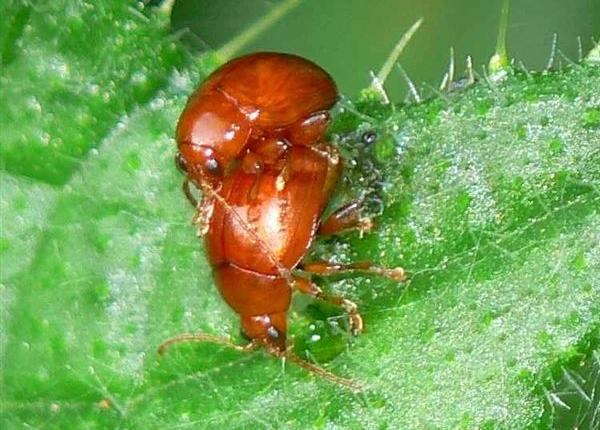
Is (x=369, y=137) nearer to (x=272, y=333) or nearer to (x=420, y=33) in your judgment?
(x=272, y=333)

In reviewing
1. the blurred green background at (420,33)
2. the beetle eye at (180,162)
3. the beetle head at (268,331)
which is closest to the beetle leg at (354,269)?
the beetle head at (268,331)

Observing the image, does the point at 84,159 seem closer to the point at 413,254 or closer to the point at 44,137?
the point at 44,137

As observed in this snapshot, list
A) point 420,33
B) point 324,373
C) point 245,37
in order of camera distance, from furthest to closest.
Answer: point 420,33 → point 245,37 → point 324,373

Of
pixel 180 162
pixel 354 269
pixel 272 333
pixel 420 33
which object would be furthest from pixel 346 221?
pixel 420 33

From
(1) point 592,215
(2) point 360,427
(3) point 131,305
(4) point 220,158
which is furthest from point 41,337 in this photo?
(1) point 592,215

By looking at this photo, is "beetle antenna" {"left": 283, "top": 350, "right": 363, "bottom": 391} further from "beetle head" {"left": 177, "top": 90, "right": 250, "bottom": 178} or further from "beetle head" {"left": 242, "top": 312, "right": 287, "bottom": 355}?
"beetle head" {"left": 177, "top": 90, "right": 250, "bottom": 178}
